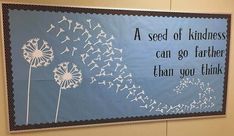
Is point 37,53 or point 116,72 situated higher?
point 37,53

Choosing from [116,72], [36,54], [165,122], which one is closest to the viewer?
[36,54]

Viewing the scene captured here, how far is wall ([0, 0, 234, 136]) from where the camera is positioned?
1849 mm

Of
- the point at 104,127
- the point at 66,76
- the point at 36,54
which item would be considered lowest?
the point at 104,127

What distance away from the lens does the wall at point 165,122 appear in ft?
6.07

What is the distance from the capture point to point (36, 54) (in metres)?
1.81

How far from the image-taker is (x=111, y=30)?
6.30ft

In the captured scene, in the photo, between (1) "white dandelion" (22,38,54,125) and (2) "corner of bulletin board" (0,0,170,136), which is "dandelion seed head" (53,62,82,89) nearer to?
(1) "white dandelion" (22,38,54,125)

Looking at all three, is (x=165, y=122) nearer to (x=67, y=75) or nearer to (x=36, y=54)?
(x=67, y=75)

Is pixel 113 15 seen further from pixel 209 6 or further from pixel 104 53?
pixel 209 6

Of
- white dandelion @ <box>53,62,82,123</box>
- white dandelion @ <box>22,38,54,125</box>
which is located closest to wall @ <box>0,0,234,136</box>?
white dandelion @ <box>22,38,54,125</box>

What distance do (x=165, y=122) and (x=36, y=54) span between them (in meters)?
1.07

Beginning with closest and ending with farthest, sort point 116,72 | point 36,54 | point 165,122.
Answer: point 36,54 < point 116,72 < point 165,122

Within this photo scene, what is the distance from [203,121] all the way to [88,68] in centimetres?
102

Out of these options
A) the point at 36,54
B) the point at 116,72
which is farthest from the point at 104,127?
the point at 36,54
